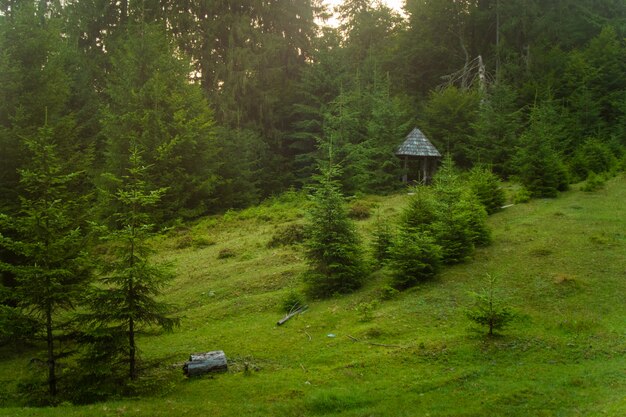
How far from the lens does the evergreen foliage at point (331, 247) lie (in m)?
15.3

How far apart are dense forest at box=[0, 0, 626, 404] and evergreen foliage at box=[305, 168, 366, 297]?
251 inches

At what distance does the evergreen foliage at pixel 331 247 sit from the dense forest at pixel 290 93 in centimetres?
637

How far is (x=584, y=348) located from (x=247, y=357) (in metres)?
7.23

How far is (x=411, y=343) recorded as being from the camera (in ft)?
38.5

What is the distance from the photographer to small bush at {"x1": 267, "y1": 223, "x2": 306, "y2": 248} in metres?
20.8

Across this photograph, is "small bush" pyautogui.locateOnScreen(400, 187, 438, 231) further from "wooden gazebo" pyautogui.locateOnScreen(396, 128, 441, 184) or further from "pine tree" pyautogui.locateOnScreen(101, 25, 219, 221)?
"wooden gazebo" pyautogui.locateOnScreen(396, 128, 441, 184)

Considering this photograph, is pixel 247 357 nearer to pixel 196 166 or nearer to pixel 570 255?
pixel 570 255

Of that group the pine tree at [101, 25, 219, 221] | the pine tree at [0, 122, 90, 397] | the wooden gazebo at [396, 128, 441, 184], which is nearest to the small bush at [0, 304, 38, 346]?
the pine tree at [0, 122, 90, 397]

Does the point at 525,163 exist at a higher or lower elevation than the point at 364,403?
higher

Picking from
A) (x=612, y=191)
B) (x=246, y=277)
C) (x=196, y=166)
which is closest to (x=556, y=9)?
(x=612, y=191)

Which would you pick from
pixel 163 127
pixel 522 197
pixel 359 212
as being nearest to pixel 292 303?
pixel 359 212

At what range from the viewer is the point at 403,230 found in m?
15.8

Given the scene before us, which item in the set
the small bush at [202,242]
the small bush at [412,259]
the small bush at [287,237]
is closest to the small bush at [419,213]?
the small bush at [412,259]

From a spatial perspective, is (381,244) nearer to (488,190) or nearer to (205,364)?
(488,190)
